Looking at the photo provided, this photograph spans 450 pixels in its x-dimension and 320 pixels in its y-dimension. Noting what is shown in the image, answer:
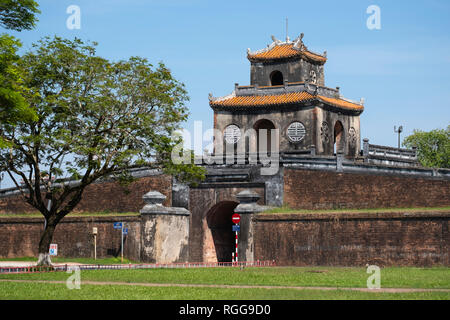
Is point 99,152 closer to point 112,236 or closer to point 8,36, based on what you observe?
point 8,36

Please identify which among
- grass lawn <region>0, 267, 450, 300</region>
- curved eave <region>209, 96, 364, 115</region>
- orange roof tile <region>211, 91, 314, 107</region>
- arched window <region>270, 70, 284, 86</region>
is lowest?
grass lawn <region>0, 267, 450, 300</region>

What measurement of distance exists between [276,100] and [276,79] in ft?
14.6

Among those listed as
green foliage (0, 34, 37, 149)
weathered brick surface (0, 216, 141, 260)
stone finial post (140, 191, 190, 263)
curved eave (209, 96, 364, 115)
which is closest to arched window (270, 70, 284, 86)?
curved eave (209, 96, 364, 115)

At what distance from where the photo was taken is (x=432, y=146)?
71.1 m

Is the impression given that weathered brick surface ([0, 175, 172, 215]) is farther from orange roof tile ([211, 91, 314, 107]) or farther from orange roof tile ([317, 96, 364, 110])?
orange roof tile ([317, 96, 364, 110])

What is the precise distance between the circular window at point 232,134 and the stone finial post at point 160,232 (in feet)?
39.2

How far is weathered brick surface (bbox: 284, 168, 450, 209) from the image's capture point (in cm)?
3350

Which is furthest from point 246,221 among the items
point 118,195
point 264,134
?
point 264,134

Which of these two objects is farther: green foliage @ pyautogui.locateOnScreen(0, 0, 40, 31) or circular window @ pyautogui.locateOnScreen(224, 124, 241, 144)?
circular window @ pyautogui.locateOnScreen(224, 124, 241, 144)

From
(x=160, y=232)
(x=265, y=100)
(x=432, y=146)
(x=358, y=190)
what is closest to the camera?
(x=160, y=232)

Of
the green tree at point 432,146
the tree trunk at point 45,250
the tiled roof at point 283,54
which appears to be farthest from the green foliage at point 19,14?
the green tree at point 432,146

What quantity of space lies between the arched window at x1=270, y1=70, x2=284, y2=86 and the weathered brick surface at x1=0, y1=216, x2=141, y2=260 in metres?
18.3

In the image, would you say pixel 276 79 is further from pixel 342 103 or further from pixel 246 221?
pixel 246 221
